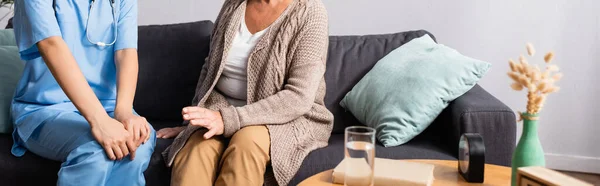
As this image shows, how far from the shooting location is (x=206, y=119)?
5.21 feet

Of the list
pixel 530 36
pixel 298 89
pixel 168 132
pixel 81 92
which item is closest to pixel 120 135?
pixel 81 92

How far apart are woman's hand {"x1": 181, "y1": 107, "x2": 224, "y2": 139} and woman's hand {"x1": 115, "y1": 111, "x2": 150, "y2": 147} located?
15cm

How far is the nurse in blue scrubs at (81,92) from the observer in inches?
61.1

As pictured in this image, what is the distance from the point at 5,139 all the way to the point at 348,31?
4.65 ft

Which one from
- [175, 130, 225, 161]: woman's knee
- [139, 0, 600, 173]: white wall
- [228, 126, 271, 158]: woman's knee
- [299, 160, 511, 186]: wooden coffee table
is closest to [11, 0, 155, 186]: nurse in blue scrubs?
[175, 130, 225, 161]: woman's knee

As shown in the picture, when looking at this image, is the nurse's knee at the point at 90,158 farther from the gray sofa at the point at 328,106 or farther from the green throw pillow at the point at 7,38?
the green throw pillow at the point at 7,38

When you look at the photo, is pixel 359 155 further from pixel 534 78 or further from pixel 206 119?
pixel 206 119

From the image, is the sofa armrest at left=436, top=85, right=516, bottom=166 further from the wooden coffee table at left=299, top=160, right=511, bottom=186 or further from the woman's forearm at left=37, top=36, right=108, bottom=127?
the woman's forearm at left=37, top=36, right=108, bottom=127

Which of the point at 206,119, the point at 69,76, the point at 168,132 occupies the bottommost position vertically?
the point at 168,132

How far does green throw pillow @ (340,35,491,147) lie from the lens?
183 cm

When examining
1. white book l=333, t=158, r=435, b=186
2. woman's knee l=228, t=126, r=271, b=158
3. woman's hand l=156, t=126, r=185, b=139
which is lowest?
woman's hand l=156, t=126, r=185, b=139

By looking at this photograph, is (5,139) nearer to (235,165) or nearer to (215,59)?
(215,59)

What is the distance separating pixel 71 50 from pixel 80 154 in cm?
33

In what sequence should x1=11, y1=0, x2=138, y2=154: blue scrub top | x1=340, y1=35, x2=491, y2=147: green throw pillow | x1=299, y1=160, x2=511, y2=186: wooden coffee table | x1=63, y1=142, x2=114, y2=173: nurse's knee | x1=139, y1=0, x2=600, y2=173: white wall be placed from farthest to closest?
x1=139, y1=0, x2=600, y2=173: white wall < x1=340, y1=35, x2=491, y2=147: green throw pillow < x1=11, y1=0, x2=138, y2=154: blue scrub top < x1=63, y1=142, x2=114, y2=173: nurse's knee < x1=299, y1=160, x2=511, y2=186: wooden coffee table
